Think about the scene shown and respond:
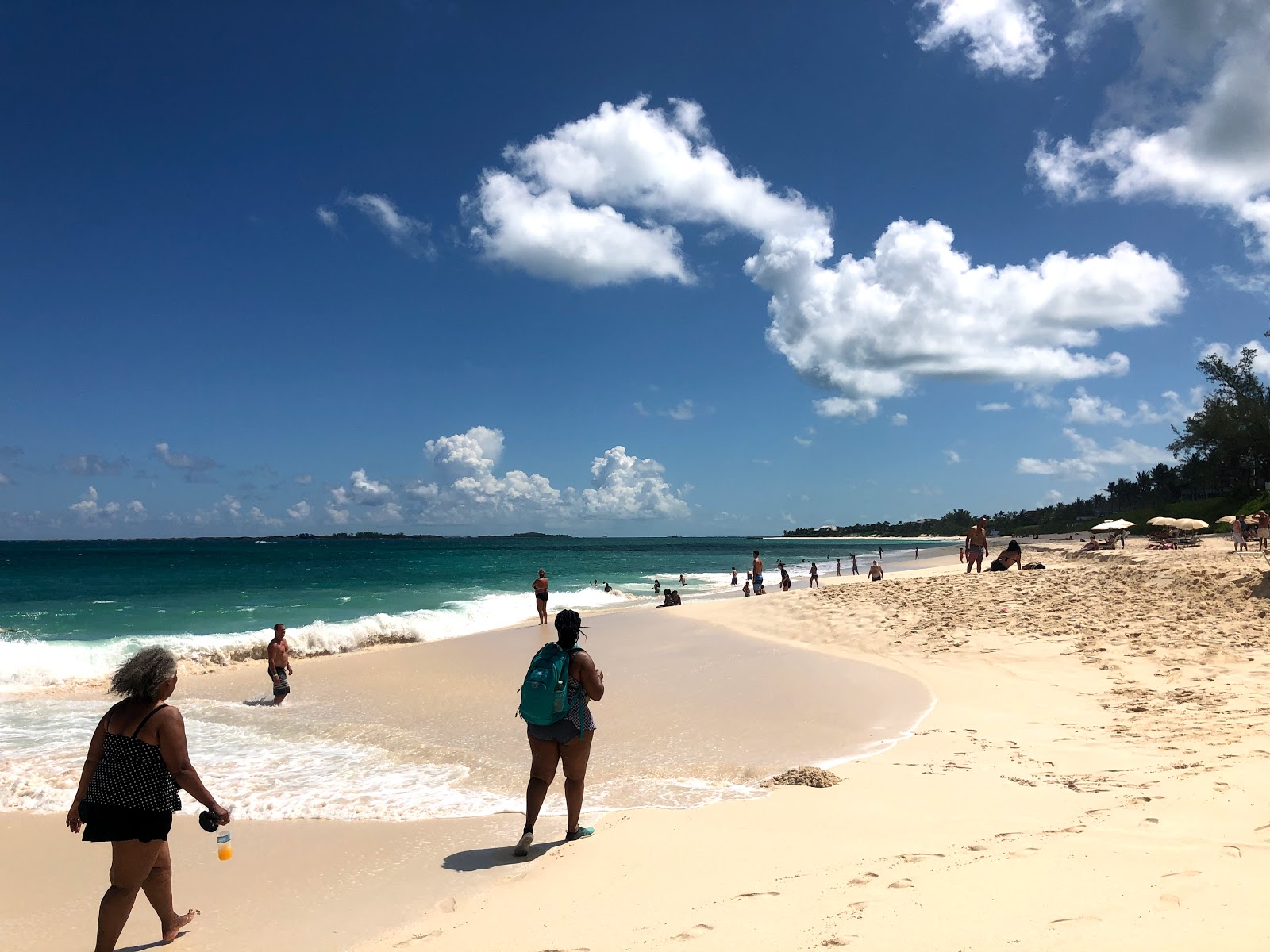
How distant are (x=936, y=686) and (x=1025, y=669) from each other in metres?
1.51

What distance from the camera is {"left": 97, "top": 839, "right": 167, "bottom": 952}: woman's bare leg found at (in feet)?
12.6

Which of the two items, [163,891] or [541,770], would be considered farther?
[541,770]

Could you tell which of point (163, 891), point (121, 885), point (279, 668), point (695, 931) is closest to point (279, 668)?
point (279, 668)

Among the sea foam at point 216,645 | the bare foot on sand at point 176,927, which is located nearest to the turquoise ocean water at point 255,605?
the sea foam at point 216,645

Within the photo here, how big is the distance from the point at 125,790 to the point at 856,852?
14.1 feet

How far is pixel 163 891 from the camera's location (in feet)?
13.4

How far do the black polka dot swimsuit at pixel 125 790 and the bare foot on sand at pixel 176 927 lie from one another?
75cm

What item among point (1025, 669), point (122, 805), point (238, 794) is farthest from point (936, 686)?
point (122, 805)

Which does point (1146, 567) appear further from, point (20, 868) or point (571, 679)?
point (20, 868)

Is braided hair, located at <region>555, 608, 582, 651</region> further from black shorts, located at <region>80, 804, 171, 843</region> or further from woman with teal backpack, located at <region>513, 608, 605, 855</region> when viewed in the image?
black shorts, located at <region>80, 804, 171, 843</region>

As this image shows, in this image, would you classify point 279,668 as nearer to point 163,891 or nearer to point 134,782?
point 163,891

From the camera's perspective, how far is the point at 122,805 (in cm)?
377

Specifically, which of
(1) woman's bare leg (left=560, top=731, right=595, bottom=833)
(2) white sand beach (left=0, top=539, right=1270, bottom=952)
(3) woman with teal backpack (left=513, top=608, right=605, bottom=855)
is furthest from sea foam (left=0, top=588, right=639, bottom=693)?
(1) woman's bare leg (left=560, top=731, right=595, bottom=833)

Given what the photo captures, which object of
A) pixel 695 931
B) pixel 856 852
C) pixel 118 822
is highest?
pixel 118 822
